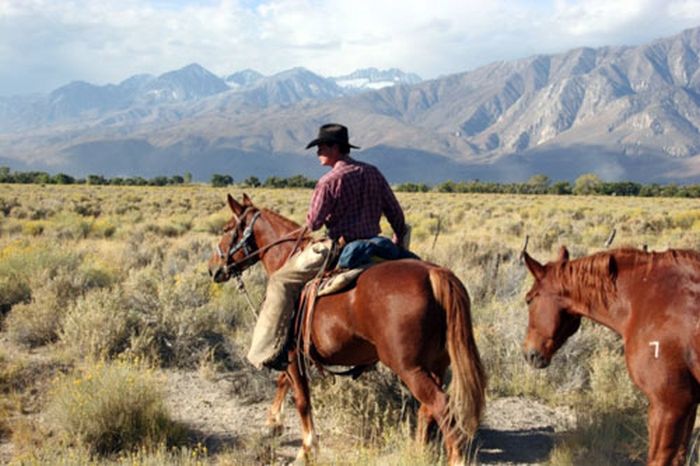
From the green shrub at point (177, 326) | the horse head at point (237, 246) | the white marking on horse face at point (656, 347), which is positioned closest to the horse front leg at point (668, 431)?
the white marking on horse face at point (656, 347)

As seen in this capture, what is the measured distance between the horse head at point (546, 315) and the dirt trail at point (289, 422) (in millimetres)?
1287

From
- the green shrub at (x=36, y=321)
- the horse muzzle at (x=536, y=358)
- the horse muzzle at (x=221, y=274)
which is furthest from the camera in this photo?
the green shrub at (x=36, y=321)

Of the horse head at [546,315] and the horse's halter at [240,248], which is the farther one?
the horse's halter at [240,248]

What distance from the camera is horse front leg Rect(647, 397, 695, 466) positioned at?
4055 mm

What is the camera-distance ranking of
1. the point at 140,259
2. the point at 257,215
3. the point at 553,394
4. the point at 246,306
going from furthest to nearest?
1. the point at 140,259
2. the point at 246,306
3. the point at 553,394
4. the point at 257,215

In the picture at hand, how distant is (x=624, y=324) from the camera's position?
458 cm

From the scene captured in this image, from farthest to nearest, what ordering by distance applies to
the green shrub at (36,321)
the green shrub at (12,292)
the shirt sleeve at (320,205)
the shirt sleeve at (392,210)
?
1. the green shrub at (12,292)
2. the green shrub at (36,321)
3. the shirt sleeve at (392,210)
4. the shirt sleeve at (320,205)

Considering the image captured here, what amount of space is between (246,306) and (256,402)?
3104 millimetres

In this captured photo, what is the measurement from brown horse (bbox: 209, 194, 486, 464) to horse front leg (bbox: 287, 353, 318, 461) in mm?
12

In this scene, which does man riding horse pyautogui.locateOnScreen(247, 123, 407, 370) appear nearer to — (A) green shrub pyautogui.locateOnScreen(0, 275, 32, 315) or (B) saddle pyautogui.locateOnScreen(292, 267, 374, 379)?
(B) saddle pyautogui.locateOnScreen(292, 267, 374, 379)

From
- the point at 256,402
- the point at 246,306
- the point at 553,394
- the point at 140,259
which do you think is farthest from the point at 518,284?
the point at 140,259

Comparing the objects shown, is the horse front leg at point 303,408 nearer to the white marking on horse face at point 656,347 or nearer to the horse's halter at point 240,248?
the horse's halter at point 240,248

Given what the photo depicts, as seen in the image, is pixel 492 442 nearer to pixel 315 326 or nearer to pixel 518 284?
pixel 315 326

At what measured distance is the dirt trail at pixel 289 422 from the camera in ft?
19.5
